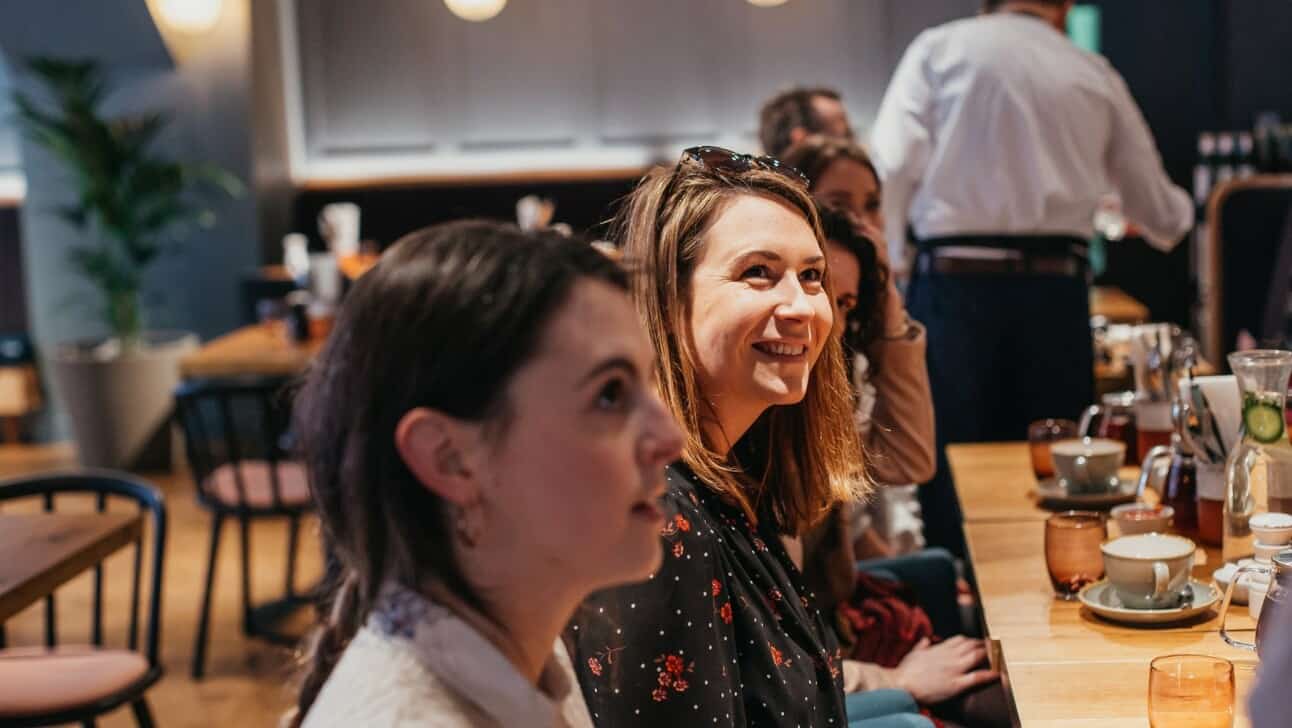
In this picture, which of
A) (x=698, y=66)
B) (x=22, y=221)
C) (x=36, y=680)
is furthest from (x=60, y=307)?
(x=36, y=680)

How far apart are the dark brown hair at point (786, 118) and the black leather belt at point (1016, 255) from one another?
45cm

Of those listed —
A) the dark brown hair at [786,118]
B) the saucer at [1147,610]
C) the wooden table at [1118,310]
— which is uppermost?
the dark brown hair at [786,118]

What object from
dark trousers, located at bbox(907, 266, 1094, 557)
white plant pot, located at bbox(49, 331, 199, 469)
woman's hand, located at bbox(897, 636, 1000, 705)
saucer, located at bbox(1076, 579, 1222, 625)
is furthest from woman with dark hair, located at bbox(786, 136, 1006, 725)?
white plant pot, located at bbox(49, 331, 199, 469)

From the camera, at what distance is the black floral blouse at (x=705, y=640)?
1.49m

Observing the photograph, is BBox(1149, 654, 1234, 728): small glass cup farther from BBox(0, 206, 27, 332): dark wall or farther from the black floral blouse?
BBox(0, 206, 27, 332): dark wall

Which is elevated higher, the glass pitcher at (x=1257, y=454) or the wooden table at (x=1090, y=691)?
the glass pitcher at (x=1257, y=454)

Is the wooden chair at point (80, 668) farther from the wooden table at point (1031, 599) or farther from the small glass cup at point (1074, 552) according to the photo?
the small glass cup at point (1074, 552)

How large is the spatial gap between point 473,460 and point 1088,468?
5.57 feet

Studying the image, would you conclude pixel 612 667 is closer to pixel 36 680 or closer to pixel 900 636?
pixel 900 636

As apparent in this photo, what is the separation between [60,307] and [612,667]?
628cm

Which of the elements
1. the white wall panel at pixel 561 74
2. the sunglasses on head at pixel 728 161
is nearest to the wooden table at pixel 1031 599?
the sunglasses on head at pixel 728 161

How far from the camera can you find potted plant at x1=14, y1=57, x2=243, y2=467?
6.62 metres

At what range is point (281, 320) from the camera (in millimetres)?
5441

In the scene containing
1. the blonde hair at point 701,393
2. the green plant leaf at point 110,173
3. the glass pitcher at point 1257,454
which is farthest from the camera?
the green plant leaf at point 110,173
